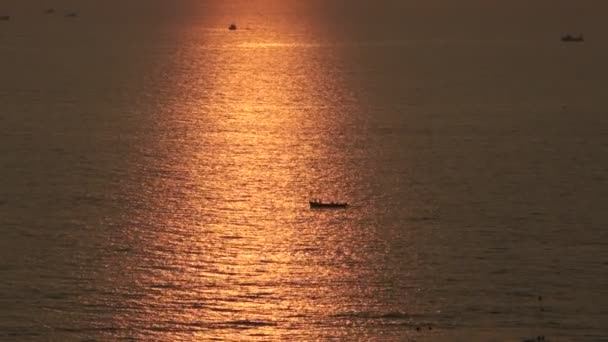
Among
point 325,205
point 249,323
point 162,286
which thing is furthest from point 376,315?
point 325,205

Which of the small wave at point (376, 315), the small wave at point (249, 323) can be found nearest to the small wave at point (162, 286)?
the small wave at point (249, 323)

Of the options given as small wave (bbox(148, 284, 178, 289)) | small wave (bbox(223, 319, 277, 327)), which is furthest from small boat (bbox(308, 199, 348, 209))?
small wave (bbox(223, 319, 277, 327))

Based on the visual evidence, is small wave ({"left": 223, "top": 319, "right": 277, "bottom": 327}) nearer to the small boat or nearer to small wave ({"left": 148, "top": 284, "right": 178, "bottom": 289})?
small wave ({"left": 148, "top": 284, "right": 178, "bottom": 289})

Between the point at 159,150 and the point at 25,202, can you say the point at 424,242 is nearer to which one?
the point at 25,202

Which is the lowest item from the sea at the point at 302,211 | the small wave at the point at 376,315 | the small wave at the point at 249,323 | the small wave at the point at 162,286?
the small wave at the point at 249,323

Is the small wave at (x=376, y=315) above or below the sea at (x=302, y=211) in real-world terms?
below

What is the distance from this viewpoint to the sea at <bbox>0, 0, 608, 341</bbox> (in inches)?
1086

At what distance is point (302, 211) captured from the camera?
37.8m

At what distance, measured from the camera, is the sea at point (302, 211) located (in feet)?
90.5

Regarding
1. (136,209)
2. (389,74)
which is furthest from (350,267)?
(389,74)

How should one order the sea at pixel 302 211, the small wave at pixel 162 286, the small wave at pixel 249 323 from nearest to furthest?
the small wave at pixel 249 323, the sea at pixel 302 211, the small wave at pixel 162 286

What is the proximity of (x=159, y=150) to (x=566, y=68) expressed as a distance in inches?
2041

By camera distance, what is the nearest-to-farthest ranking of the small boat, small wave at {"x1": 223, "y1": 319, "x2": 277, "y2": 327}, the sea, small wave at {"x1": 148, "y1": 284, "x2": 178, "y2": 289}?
small wave at {"x1": 223, "y1": 319, "x2": 277, "y2": 327}, the sea, small wave at {"x1": 148, "y1": 284, "x2": 178, "y2": 289}, the small boat

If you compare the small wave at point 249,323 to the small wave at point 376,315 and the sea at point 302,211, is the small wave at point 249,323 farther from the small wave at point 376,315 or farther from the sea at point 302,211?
the small wave at point 376,315
